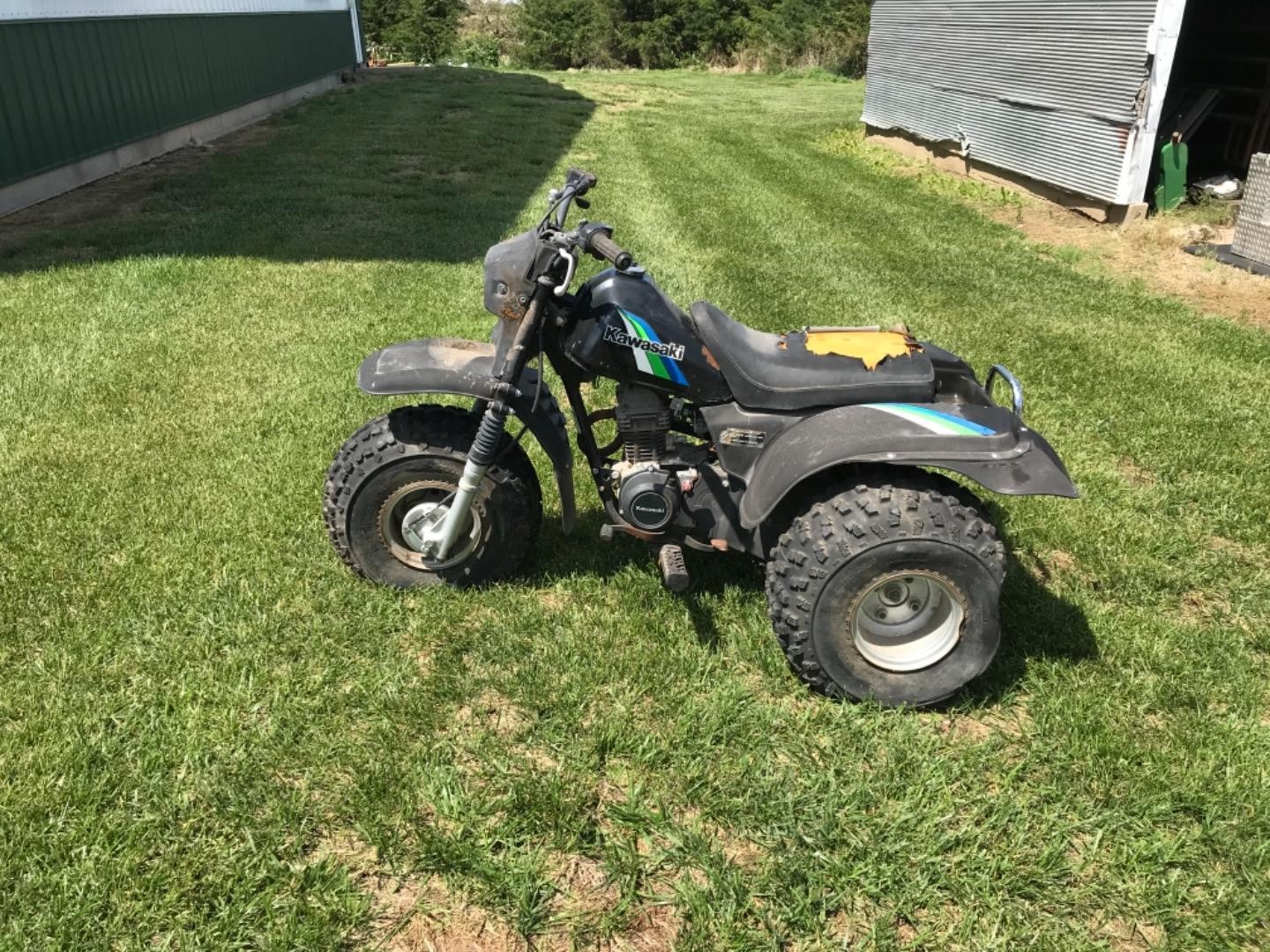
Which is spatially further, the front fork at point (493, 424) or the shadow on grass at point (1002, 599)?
the shadow on grass at point (1002, 599)

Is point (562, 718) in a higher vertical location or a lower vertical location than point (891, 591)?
lower

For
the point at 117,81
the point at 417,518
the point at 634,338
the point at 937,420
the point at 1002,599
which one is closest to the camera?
the point at 937,420

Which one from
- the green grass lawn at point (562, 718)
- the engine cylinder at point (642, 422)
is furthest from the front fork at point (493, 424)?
the green grass lawn at point (562, 718)

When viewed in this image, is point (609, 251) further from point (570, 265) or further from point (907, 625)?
point (907, 625)

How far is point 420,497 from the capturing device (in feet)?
10.9

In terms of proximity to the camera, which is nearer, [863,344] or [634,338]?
[634,338]

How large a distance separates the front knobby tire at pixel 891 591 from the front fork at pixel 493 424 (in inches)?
37.2

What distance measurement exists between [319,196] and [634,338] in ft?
26.8

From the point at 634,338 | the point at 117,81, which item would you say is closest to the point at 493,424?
the point at 634,338

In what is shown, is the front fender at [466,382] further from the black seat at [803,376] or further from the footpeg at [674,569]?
the black seat at [803,376]

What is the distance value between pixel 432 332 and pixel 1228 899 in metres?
5.01

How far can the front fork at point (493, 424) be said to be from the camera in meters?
2.87

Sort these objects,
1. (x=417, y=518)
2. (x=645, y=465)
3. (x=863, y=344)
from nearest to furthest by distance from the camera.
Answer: (x=863, y=344) → (x=645, y=465) → (x=417, y=518)

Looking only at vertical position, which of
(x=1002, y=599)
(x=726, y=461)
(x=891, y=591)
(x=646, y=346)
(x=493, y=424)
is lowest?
(x=1002, y=599)
